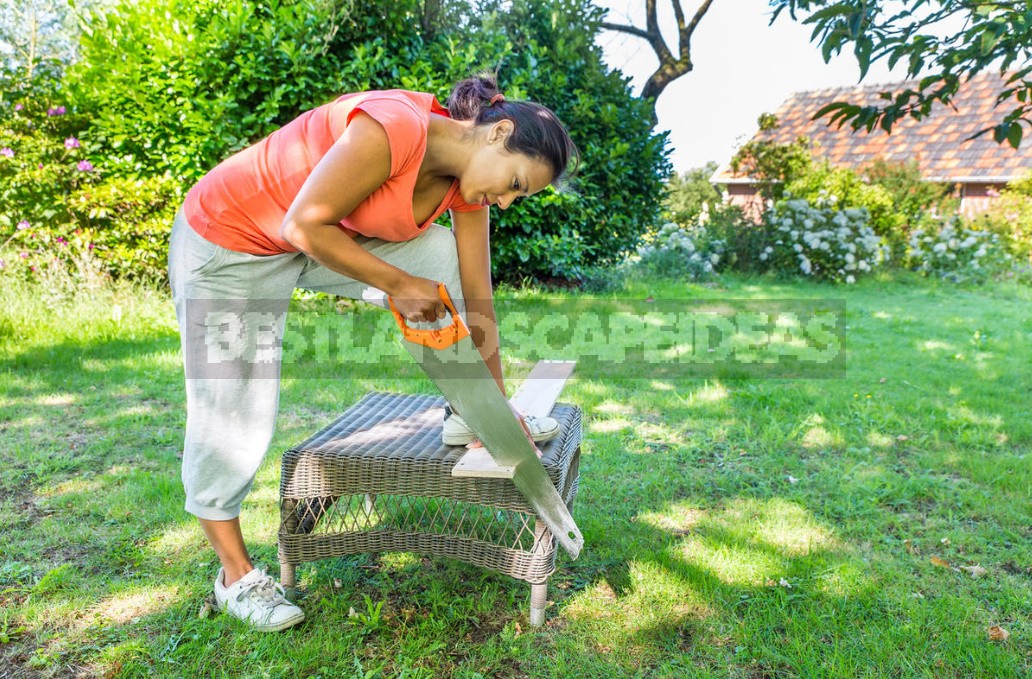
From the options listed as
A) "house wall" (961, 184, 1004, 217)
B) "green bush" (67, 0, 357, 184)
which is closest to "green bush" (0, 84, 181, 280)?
"green bush" (67, 0, 357, 184)

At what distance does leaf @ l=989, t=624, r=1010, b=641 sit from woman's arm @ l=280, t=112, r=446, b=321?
1813mm

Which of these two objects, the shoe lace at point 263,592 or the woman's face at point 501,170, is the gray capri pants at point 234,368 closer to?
the shoe lace at point 263,592

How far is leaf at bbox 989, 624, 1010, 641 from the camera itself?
208 centimetres

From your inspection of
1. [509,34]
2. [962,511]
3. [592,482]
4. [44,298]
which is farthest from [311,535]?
[509,34]

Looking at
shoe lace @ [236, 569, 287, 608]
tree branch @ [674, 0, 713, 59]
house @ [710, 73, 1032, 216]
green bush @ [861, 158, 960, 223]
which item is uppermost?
tree branch @ [674, 0, 713, 59]

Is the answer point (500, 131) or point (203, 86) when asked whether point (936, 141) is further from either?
point (500, 131)

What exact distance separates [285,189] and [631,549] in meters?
1.62

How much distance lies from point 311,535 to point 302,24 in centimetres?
446

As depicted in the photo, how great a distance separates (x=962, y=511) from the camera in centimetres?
288

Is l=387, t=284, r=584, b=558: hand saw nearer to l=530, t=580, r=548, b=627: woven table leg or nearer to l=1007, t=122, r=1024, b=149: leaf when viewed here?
l=530, t=580, r=548, b=627: woven table leg

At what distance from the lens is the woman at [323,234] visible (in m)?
1.71

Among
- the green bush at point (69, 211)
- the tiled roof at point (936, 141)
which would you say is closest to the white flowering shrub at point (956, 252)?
the tiled roof at point (936, 141)

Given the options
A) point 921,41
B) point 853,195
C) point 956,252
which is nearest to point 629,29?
point 853,195

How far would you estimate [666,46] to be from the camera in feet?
34.1
